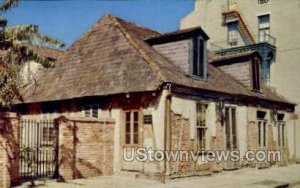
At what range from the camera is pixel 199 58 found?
1772 cm

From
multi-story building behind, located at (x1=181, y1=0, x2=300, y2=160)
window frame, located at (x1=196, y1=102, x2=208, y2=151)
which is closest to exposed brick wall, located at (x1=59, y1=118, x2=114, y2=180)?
window frame, located at (x1=196, y1=102, x2=208, y2=151)

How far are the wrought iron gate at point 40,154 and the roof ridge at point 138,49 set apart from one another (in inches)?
165

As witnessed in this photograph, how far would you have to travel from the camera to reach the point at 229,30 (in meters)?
31.4

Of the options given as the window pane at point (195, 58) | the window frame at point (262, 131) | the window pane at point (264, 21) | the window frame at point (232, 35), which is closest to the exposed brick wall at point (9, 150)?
the window pane at point (195, 58)

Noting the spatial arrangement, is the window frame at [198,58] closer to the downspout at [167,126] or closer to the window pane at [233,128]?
the downspout at [167,126]

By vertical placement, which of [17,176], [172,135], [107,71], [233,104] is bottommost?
[17,176]

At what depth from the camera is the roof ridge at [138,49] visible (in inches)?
608

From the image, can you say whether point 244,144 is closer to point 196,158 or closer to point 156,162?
point 196,158

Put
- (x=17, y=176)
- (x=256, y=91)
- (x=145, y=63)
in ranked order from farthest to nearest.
→ 1. (x=256, y=91)
2. (x=145, y=63)
3. (x=17, y=176)

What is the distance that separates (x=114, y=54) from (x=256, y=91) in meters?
8.43

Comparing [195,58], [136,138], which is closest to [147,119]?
[136,138]

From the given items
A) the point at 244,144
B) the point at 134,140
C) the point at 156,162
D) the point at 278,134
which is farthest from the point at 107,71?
the point at 278,134

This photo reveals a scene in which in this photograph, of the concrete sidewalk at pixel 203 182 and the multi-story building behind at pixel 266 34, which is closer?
the concrete sidewalk at pixel 203 182

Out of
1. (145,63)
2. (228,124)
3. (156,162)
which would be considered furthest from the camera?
(228,124)
